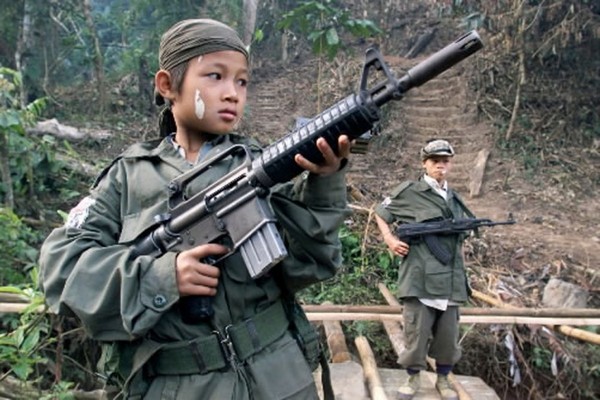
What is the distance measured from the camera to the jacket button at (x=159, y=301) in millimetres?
1319

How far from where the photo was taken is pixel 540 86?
1086cm

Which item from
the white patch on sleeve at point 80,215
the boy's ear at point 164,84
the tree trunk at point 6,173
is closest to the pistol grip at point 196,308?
the white patch on sleeve at point 80,215

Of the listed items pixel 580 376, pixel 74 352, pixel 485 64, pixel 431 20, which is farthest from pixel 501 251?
pixel 431 20

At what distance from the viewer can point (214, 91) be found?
1.47 m

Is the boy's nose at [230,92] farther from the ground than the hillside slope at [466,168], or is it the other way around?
the boy's nose at [230,92]

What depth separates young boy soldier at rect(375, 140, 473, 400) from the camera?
11.5ft

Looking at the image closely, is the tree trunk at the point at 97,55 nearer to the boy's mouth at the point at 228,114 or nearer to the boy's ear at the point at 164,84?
the boy's ear at the point at 164,84

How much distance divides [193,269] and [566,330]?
4.19 meters

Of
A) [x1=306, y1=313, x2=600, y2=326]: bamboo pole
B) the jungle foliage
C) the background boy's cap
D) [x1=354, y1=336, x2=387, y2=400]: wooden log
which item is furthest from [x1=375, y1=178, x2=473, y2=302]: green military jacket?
the jungle foliage

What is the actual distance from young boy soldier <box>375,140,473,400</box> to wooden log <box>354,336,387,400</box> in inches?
7.5

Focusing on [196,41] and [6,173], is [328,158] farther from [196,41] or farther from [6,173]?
[6,173]

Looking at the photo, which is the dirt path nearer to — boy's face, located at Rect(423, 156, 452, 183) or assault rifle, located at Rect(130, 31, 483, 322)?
boy's face, located at Rect(423, 156, 452, 183)

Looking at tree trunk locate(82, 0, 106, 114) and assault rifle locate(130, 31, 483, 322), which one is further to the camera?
tree trunk locate(82, 0, 106, 114)

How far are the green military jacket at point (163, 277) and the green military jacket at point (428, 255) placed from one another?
2164mm
